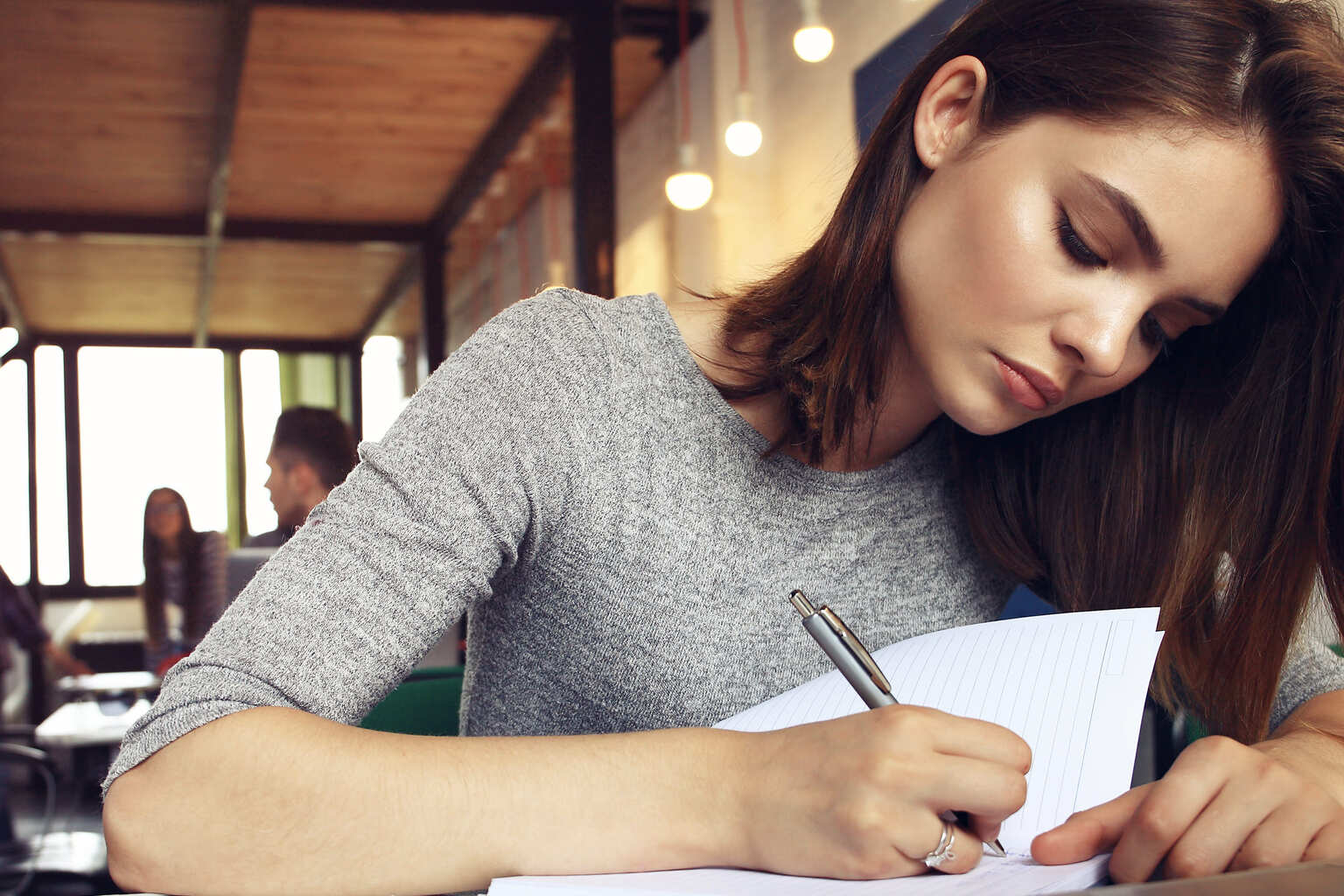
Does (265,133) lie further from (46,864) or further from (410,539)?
(410,539)

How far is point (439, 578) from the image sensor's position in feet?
2.41

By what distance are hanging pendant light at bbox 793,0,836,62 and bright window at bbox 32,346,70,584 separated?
8429mm

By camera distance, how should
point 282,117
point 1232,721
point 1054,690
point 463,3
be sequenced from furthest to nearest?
point 282,117 → point 463,3 → point 1232,721 → point 1054,690

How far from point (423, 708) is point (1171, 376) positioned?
2.67 ft

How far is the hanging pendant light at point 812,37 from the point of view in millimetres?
3180

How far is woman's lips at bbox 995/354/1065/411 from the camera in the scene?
33.3 inches

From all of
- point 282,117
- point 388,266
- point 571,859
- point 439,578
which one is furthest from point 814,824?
point 388,266

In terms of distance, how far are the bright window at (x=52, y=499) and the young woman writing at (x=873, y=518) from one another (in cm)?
979

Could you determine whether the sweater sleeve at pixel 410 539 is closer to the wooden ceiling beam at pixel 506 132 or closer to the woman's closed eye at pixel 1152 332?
the woman's closed eye at pixel 1152 332

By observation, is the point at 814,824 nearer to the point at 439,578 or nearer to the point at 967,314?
the point at 439,578

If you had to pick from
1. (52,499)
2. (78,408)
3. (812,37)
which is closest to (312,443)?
(812,37)

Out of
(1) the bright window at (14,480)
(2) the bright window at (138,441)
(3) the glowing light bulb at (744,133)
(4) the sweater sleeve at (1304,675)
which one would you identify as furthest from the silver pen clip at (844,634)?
(1) the bright window at (14,480)

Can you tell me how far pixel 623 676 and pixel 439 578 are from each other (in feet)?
0.69

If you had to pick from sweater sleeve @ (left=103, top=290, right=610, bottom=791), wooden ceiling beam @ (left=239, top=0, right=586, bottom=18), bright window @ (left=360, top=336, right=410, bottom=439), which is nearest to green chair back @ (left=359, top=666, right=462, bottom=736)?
sweater sleeve @ (left=103, top=290, right=610, bottom=791)
